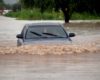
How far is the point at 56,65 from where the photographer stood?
1119 centimetres

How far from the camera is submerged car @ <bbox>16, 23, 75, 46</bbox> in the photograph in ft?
55.0

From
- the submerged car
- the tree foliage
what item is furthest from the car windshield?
the tree foliage

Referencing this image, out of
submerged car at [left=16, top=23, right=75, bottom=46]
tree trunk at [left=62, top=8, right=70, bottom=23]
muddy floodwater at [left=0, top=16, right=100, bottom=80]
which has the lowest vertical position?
tree trunk at [left=62, top=8, right=70, bottom=23]

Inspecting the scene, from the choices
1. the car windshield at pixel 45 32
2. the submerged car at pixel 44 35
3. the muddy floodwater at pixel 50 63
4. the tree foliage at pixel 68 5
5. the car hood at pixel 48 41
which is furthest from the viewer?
the tree foliage at pixel 68 5

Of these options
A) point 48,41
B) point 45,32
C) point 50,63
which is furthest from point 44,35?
point 50,63

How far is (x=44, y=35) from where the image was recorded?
17312mm

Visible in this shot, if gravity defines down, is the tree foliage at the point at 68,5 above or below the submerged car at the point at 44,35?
below

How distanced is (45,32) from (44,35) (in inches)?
11.4

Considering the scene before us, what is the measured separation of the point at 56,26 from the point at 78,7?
42.1 metres

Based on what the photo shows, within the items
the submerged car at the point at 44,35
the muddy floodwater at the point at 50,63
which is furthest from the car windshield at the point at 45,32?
the muddy floodwater at the point at 50,63

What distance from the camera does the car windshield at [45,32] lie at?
1731 cm

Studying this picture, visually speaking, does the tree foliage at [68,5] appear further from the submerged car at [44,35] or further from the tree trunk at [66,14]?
the submerged car at [44,35]

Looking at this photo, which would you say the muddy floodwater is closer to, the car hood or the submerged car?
the car hood

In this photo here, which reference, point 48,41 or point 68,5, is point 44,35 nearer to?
point 48,41
